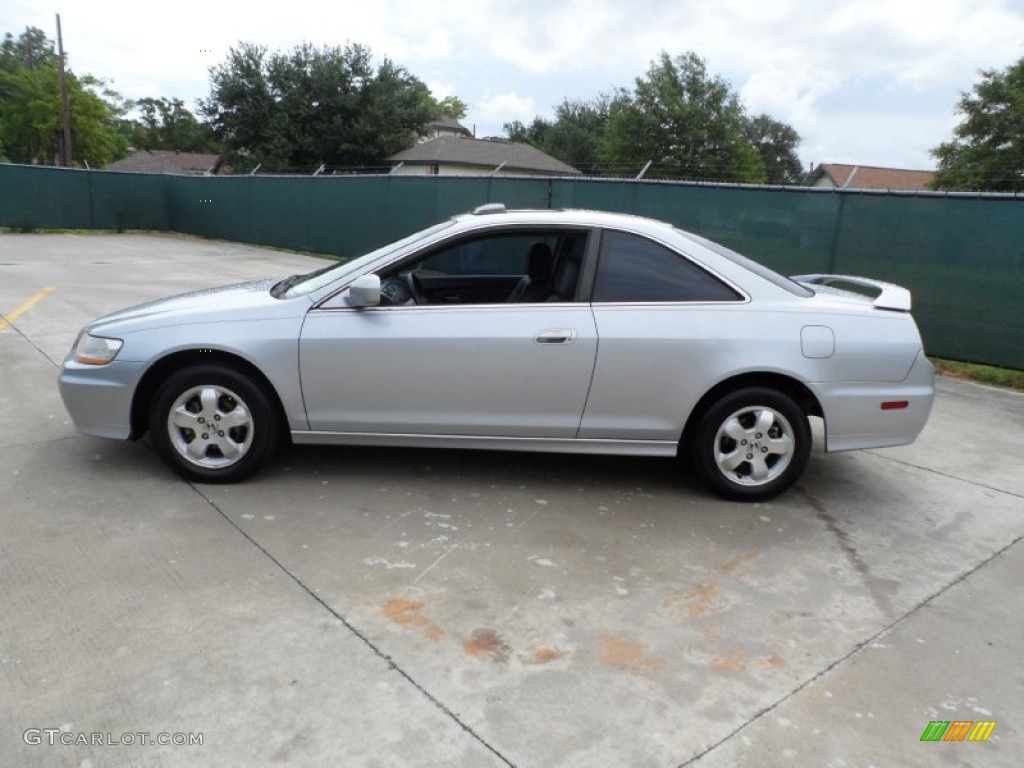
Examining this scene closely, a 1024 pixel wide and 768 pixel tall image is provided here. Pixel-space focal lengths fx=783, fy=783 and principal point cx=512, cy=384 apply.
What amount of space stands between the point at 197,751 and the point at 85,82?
67.1 metres

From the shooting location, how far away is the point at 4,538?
11.9ft

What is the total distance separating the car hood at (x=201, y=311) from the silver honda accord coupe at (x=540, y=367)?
0.6 inches

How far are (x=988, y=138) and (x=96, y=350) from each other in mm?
38061

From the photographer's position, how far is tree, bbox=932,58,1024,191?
31031mm

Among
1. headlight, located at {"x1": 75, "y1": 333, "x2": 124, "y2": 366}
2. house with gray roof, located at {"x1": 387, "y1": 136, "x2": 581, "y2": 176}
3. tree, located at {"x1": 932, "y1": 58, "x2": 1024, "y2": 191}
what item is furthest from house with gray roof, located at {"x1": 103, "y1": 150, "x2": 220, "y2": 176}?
headlight, located at {"x1": 75, "y1": 333, "x2": 124, "y2": 366}

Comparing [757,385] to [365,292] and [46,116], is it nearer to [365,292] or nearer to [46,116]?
[365,292]

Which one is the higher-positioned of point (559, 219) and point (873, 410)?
point (559, 219)

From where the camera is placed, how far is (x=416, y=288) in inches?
194

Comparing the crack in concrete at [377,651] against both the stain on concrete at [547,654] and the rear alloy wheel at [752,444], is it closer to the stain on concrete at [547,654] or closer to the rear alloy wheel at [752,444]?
the stain on concrete at [547,654]

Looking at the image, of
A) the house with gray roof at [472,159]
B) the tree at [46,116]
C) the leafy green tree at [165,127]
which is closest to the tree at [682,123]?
the house with gray roof at [472,159]

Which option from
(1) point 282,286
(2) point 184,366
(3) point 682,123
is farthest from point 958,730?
(3) point 682,123

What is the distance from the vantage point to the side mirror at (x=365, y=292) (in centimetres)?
412

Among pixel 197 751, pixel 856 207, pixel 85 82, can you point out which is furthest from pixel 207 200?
pixel 85 82

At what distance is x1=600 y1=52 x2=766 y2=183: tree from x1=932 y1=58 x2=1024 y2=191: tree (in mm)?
10691
